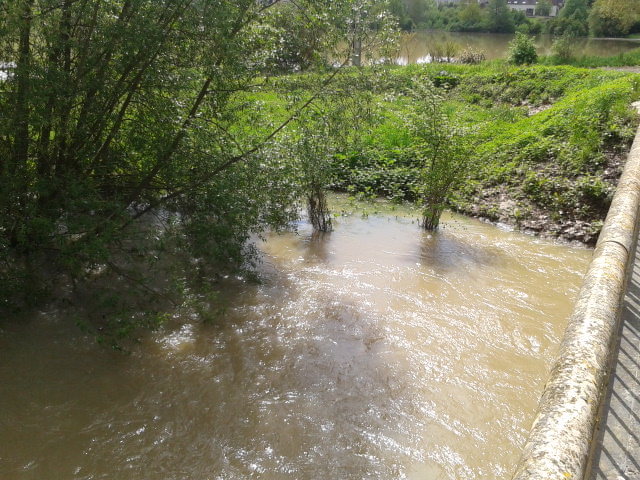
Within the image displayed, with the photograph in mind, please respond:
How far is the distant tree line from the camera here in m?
40.8

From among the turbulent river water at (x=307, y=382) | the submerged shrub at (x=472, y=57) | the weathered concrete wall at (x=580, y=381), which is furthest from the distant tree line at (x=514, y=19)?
the weathered concrete wall at (x=580, y=381)

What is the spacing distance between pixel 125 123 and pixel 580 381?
15.0 feet

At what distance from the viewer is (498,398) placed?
A: 14.4 ft

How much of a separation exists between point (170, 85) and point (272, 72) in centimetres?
125

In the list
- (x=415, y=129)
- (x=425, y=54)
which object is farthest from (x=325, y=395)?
(x=425, y=54)

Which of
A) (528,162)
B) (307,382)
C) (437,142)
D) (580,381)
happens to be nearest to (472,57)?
(528,162)

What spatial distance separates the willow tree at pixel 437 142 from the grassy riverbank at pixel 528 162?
181 millimetres

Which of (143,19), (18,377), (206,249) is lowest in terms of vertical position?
(18,377)

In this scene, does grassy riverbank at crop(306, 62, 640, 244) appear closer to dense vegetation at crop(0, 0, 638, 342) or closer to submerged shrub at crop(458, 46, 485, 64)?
dense vegetation at crop(0, 0, 638, 342)

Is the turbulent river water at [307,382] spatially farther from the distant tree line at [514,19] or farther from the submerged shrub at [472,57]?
the distant tree line at [514,19]

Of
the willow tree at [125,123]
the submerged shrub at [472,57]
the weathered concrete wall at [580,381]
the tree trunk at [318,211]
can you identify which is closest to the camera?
the weathered concrete wall at [580,381]

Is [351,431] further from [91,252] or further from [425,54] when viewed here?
[425,54]

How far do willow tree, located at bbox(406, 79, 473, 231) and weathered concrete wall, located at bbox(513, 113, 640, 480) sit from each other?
3.18 m

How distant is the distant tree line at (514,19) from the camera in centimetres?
4084
